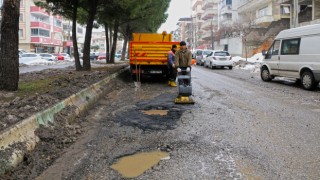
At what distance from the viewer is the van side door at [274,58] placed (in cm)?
1672

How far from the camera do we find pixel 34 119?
19.6 feet

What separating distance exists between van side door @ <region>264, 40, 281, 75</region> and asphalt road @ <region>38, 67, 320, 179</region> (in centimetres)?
649

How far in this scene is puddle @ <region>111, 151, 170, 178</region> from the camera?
462 cm

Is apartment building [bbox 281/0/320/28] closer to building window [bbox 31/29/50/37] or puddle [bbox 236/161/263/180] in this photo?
puddle [bbox 236/161/263/180]

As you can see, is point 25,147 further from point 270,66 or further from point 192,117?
point 270,66

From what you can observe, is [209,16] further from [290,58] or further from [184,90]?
[184,90]

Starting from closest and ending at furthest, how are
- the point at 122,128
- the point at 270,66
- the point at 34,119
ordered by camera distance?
the point at 34,119 → the point at 122,128 → the point at 270,66

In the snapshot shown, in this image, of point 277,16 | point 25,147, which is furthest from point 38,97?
point 277,16

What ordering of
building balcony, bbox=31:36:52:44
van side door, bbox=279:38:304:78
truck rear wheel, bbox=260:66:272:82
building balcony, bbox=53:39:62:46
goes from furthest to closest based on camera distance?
1. building balcony, bbox=53:39:62:46
2. building balcony, bbox=31:36:52:44
3. truck rear wheel, bbox=260:66:272:82
4. van side door, bbox=279:38:304:78

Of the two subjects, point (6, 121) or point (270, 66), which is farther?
point (270, 66)

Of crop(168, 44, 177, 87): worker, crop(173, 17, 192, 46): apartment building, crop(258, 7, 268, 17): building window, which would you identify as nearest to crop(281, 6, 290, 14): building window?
crop(258, 7, 268, 17): building window

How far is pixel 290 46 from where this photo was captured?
15594 millimetres

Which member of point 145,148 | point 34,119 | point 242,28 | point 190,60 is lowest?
point 145,148

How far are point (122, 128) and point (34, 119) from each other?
5.86 feet
